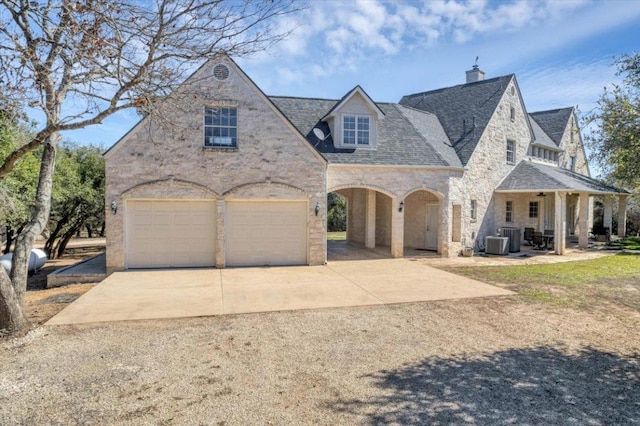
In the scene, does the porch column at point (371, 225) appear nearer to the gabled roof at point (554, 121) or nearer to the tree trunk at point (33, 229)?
the tree trunk at point (33, 229)

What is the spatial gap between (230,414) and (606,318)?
837cm

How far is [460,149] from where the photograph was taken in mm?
20328

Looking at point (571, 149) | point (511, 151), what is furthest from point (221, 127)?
point (571, 149)

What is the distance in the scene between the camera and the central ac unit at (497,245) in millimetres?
18969

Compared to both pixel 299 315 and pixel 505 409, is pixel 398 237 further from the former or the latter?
pixel 505 409

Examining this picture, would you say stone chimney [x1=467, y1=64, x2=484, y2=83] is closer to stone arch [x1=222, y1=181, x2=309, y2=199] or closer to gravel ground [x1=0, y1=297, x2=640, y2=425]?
stone arch [x1=222, y1=181, x2=309, y2=199]

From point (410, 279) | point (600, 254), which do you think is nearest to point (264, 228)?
point (410, 279)

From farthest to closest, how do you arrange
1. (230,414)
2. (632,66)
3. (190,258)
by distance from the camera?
(190,258) → (632,66) → (230,414)

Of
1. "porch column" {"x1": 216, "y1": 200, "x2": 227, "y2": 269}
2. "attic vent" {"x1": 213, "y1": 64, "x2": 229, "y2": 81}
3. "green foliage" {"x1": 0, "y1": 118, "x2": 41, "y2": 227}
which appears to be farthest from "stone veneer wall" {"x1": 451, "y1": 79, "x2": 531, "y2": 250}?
"green foliage" {"x1": 0, "y1": 118, "x2": 41, "y2": 227}

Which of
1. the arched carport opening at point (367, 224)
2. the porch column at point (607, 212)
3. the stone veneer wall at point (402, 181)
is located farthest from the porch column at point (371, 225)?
the porch column at point (607, 212)

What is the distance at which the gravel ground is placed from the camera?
4.53m

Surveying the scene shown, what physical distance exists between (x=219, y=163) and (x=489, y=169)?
1442 cm

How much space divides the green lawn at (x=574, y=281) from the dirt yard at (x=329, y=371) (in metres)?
1.59

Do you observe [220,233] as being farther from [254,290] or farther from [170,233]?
[254,290]
